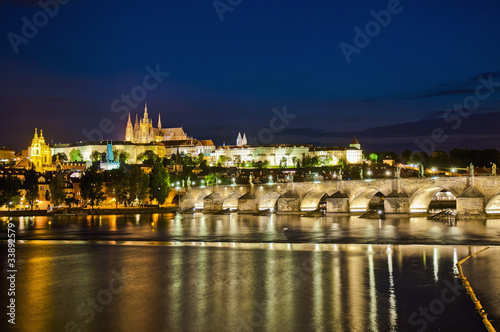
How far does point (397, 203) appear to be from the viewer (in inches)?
1529

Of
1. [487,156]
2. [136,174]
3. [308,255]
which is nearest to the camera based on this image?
[308,255]

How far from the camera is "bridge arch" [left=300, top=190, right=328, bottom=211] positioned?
150ft

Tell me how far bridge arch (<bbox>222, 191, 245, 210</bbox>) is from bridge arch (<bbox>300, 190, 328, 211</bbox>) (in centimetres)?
881

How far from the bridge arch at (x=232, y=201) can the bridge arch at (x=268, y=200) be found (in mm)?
3046

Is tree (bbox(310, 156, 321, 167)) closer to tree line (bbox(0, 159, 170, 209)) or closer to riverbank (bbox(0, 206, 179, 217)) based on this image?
tree line (bbox(0, 159, 170, 209))

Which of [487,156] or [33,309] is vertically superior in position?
[487,156]

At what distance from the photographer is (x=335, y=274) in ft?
58.2

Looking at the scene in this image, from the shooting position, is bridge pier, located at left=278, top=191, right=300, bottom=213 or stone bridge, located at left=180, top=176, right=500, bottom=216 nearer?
stone bridge, located at left=180, top=176, right=500, bottom=216

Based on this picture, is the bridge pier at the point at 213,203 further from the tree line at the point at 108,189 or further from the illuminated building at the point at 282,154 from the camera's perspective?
the illuminated building at the point at 282,154

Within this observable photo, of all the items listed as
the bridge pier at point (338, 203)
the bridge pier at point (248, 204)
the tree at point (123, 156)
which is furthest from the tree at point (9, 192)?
the tree at point (123, 156)

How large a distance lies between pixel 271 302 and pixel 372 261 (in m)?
7.16

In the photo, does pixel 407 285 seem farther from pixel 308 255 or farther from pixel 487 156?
pixel 487 156

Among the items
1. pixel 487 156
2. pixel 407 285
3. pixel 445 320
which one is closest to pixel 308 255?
pixel 407 285

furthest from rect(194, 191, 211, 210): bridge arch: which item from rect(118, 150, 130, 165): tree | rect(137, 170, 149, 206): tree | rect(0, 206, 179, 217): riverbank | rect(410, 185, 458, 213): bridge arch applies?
rect(118, 150, 130, 165): tree
